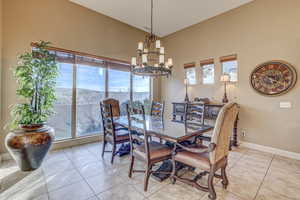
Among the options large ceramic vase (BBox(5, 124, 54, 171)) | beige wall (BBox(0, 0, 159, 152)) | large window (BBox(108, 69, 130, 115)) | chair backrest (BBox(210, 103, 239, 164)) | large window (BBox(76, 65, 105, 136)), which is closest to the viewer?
chair backrest (BBox(210, 103, 239, 164))

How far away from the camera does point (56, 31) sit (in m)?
3.32

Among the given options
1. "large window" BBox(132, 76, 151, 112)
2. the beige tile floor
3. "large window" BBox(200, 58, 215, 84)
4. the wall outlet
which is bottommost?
the beige tile floor

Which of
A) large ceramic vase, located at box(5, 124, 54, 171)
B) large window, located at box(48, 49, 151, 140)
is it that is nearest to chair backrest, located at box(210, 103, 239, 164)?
large window, located at box(48, 49, 151, 140)

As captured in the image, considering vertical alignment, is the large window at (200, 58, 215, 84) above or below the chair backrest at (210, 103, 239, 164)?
above

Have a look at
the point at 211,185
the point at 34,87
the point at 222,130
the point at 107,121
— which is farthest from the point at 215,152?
the point at 34,87

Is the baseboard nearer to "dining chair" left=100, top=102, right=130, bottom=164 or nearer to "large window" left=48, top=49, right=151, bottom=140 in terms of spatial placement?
"large window" left=48, top=49, right=151, bottom=140

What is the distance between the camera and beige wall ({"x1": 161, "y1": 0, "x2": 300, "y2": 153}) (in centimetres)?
304

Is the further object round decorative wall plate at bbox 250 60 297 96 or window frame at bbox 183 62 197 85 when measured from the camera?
window frame at bbox 183 62 197 85

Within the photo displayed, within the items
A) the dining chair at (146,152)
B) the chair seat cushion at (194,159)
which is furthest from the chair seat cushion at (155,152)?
the chair seat cushion at (194,159)

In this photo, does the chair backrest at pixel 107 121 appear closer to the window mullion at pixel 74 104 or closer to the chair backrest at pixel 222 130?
the window mullion at pixel 74 104

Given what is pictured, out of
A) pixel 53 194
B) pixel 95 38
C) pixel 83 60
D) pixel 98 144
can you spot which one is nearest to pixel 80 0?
pixel 95 38

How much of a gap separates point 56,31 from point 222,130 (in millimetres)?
3976

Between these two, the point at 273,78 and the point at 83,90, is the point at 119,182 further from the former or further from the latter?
the point at 273,78

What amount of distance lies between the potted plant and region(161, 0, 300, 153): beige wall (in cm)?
394
